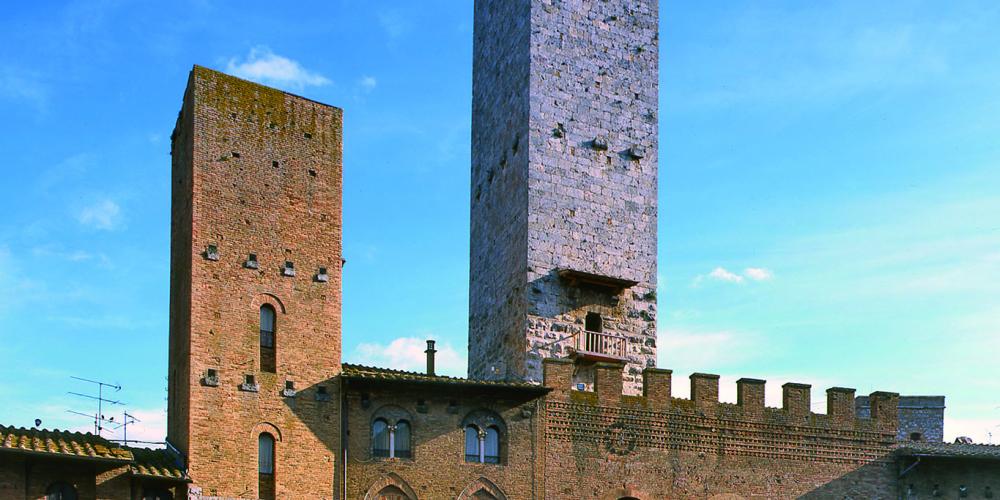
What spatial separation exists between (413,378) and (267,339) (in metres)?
3.31

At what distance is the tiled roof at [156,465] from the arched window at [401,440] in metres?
4.71

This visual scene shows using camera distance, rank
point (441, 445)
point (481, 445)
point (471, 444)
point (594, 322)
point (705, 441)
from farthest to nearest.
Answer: point (594, 322)
point (705, 441)
point (481, 445)
point (471, 444)
point (441, 445)

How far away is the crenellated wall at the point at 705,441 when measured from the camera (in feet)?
105

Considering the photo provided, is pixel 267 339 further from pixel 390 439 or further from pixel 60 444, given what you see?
pixel 60 444

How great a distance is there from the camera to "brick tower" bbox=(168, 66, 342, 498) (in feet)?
94.9

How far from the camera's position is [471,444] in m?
31.0

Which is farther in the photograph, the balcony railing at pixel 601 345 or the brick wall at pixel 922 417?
the brick wall at pixel 922 417

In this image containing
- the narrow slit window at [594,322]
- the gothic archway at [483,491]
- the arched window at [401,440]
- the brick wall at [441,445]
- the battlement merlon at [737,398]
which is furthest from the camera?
the narrow slit window at [594,322]

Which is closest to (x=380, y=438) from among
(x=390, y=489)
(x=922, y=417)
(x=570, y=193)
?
(x=390, y=489)

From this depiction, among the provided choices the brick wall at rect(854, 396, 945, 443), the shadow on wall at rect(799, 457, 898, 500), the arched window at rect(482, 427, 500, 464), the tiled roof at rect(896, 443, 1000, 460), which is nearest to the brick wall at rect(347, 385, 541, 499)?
the arched window at rect(482, 427, 500, 464)

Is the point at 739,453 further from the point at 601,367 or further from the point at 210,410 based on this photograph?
the point at 210,410

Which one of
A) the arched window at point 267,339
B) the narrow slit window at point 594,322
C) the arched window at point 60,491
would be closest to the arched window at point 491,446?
the arched window at point 267,339

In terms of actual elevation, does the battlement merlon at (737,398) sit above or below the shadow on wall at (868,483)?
above

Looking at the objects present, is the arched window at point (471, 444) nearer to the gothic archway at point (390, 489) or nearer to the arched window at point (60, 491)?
the gothic archway at point (390, 489)
